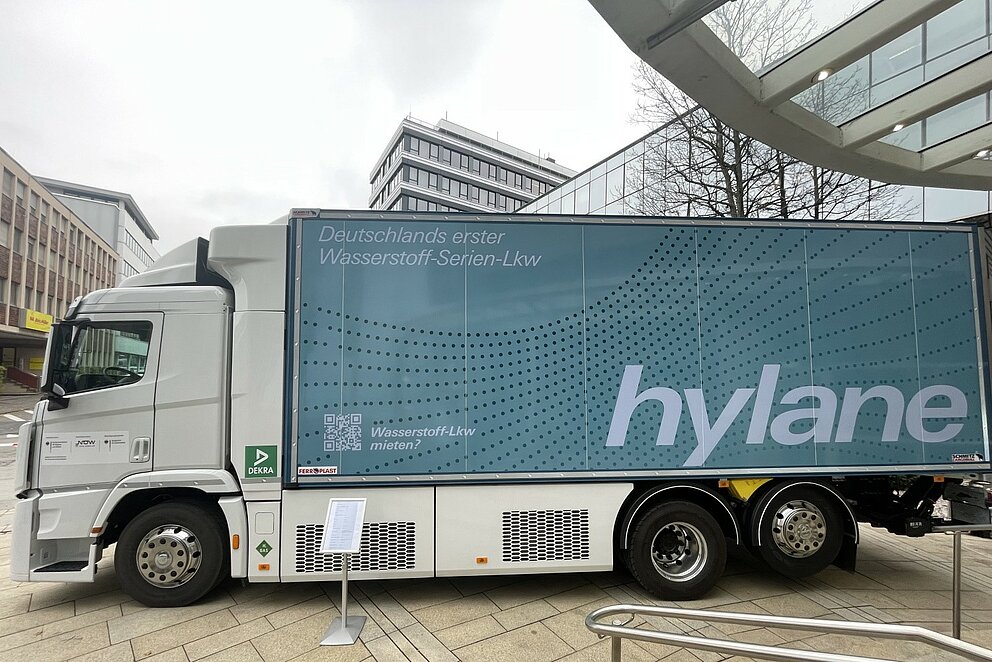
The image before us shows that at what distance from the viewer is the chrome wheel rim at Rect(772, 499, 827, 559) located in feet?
15.4

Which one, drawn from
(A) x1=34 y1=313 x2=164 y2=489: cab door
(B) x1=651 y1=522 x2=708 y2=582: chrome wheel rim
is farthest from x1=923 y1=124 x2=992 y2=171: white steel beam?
(A) x1=34 y1=313 x2=164 y2=489: cab door

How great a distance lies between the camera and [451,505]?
14.5ft

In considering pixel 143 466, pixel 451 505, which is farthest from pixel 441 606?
pixel 143 466

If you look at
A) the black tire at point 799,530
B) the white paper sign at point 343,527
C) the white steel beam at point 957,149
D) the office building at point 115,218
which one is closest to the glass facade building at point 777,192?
the white steel beam at point 957,149

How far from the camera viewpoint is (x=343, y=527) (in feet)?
12.7

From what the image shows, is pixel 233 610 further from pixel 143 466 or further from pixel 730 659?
pixel 730 659

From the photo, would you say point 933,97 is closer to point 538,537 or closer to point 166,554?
point 538,537

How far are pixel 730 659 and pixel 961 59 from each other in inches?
395

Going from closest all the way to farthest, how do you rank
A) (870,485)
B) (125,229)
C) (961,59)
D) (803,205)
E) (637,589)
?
1. (637,589)
2. (870,485)
3. (961,59)
4. (803,205)
5. (125,229)

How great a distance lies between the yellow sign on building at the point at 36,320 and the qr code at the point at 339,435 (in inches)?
1604

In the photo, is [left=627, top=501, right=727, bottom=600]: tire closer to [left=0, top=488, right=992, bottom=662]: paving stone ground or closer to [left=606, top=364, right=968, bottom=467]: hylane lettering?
[left=0, top=488, right=992, bottom=662]: paving stone ground

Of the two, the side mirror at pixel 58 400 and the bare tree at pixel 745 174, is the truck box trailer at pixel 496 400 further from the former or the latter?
the bare tree at pixel 745 174

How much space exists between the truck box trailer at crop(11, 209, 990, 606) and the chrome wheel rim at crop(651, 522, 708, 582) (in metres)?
0.02

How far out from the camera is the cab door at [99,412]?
14.4 ft
